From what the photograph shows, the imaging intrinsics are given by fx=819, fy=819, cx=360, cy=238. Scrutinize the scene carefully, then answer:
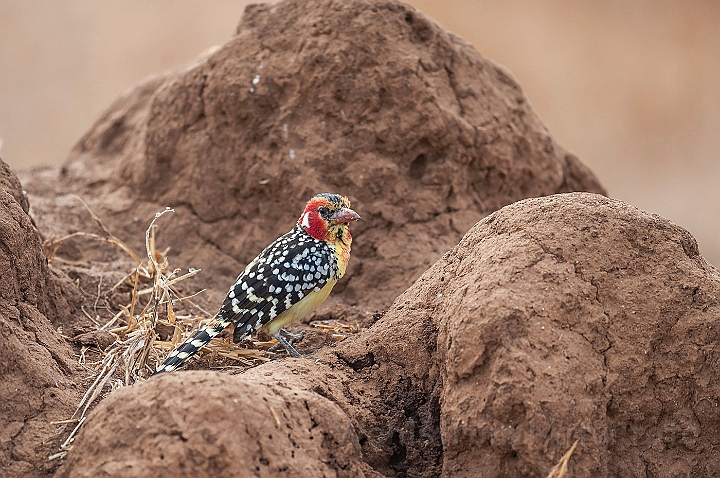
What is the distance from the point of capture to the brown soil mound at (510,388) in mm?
2936

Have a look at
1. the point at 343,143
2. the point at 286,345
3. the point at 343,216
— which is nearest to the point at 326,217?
the point at 343,216

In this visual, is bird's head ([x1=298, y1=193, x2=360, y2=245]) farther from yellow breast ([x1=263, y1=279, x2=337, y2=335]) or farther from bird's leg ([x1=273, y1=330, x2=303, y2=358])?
bird's leg ([x1=273, y1=330, x2=303, y2=358])

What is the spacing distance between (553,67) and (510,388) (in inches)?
499

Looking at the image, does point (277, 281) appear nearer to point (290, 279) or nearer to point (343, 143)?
point (290, 279)

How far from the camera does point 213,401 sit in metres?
2.91

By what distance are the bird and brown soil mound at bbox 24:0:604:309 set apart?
2.62ft

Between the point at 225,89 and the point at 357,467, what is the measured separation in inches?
143

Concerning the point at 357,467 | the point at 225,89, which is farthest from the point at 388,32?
the point at 357,467

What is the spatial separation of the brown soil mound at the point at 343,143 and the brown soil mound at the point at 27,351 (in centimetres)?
162

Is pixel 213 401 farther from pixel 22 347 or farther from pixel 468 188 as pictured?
pixel 468 188

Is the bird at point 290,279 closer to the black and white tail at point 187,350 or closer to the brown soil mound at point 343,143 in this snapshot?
the black and white tail at point 187,350

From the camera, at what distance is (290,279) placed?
15.3 feet

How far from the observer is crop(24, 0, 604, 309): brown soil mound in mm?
5898

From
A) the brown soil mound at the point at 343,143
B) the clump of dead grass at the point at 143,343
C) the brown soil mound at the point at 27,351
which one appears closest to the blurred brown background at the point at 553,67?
the brown soil mound at the point at 343,143
